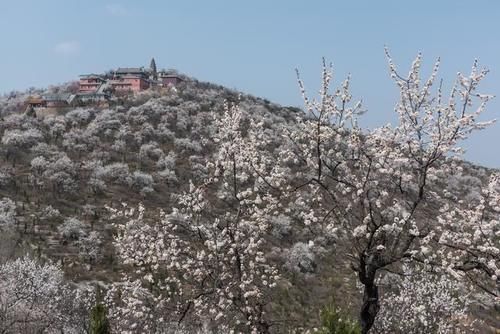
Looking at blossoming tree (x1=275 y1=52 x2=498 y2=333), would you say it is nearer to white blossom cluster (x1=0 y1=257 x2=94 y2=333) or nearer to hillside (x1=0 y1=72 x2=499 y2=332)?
hillside (x1=0 y1=72 x2=499 y2=332)

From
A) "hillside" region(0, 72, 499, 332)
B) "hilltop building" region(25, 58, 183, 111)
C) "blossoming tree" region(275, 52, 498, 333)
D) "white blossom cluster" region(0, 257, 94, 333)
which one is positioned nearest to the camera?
"blossoming tree" region(275, 52, 498, 333)

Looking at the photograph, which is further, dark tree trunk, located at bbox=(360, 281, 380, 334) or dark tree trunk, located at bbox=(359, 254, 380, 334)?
dark tree trunk, located at bbox=(360, 281, 380, 334)

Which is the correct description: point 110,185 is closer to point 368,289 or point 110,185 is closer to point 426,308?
point 426,308

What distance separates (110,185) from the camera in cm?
5675

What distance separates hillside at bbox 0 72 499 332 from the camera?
42438 millimetres

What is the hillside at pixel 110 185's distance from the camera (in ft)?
139

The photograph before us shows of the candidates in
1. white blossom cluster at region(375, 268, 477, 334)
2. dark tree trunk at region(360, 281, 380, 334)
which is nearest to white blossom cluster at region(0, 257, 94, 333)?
white blossom cluster at region(375, 268, 477, 334)

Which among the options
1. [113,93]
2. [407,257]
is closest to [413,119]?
[407,257]

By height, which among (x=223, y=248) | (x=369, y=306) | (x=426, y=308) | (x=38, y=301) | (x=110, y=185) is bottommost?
(x=38, y=301)

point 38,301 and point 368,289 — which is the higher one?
point 368,289

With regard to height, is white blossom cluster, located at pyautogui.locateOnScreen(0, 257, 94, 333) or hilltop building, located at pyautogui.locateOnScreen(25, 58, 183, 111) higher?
hilltop building, located at pyautogui.locateOnScreen(25, 58, 183, 111)

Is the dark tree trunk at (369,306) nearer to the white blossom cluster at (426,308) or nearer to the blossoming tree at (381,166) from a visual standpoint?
the blossoming tree at (381,166)

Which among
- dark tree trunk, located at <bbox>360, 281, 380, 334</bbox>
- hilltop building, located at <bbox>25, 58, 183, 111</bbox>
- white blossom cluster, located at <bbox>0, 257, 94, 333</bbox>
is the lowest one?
white blossom cluster, located at <bbox>0, 257, 94, 333</bbox>

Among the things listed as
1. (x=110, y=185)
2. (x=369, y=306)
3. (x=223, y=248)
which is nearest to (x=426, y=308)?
(x=223, y=248)
